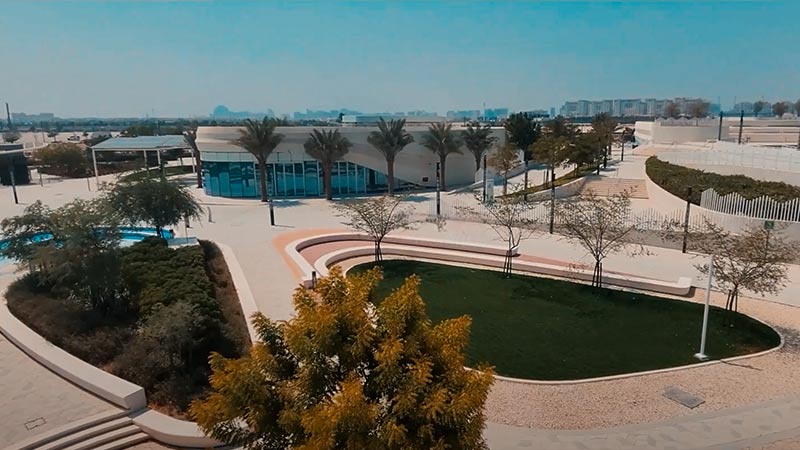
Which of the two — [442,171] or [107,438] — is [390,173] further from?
[107,438]

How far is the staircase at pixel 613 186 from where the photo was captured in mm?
35812

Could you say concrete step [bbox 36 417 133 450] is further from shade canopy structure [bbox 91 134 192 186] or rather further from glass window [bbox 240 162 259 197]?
shade canopy structure [bbox 91 134 192 186]

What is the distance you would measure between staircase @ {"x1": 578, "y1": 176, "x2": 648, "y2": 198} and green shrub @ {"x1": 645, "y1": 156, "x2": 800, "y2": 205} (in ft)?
6.96

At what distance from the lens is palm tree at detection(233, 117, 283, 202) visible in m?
37.4

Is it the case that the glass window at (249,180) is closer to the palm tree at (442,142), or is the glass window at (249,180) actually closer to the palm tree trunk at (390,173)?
the palm tree trunk at (390,173)

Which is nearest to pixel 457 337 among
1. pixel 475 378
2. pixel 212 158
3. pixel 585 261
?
pixel 475 378

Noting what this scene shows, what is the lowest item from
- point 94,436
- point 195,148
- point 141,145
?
point 94,436

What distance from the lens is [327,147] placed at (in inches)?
1500

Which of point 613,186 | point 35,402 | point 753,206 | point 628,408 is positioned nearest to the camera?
point 35,402

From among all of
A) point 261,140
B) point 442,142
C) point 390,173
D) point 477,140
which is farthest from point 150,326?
point 477,140

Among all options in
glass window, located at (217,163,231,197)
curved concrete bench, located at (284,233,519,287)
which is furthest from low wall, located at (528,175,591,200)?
glass window, located at (217,163,231,197)

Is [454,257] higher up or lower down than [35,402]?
lower down

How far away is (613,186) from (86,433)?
115 ft

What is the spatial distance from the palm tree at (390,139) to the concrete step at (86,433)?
1250 inches
